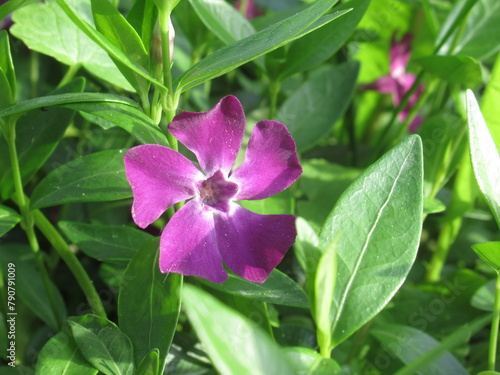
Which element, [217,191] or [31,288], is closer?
[217,191]

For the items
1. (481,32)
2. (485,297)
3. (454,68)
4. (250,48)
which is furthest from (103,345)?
(481,32)

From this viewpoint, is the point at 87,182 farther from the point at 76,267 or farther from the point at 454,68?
the point at 454,68

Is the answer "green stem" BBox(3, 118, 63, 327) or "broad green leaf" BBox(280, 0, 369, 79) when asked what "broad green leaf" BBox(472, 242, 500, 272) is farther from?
"green stem" BBox(3, 118, 63, 327)

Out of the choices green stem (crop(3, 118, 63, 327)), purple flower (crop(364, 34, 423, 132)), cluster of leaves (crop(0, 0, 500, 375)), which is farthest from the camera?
purple flower (crop(364, 34, 423, 132))

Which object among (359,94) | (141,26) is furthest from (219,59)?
(359,94)

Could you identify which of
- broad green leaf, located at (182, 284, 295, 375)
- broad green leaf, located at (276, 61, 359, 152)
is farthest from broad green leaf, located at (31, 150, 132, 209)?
broad green leaf, located at (276, 61, 359, 152)

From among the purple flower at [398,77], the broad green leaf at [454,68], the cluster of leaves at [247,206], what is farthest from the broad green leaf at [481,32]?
the purple flower at [398,77]
